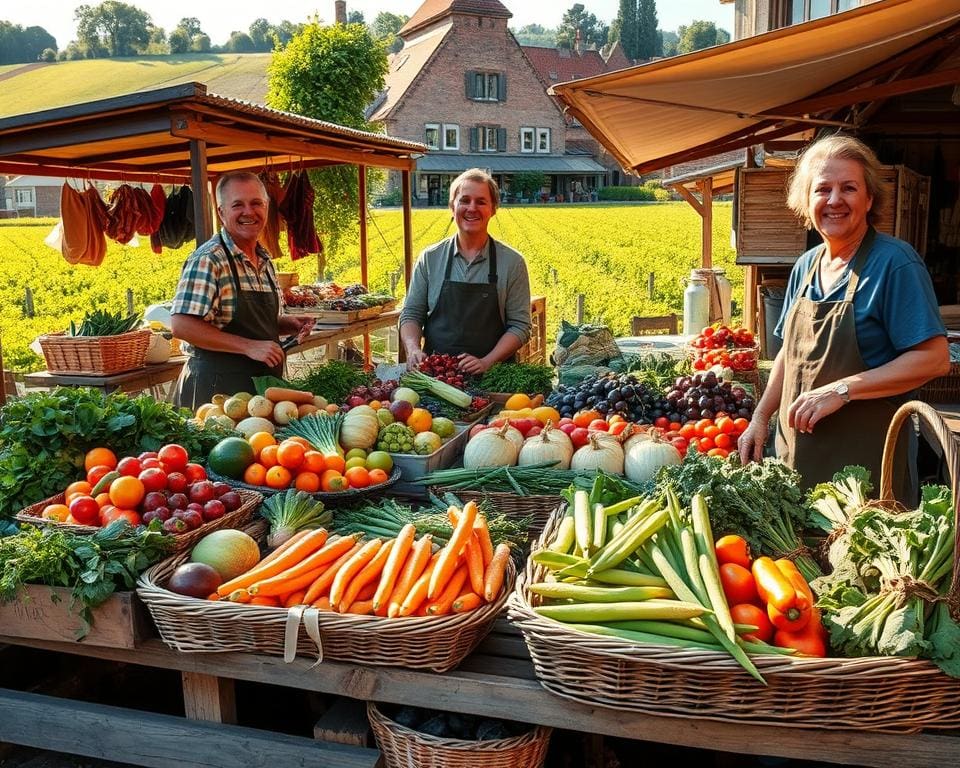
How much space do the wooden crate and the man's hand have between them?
6.56 ft

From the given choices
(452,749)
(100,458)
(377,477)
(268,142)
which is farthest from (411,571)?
(268,142)

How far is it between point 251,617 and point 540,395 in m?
2.39

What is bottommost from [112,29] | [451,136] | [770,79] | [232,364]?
A: [232,364]

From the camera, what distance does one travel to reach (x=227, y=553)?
2.58 metres

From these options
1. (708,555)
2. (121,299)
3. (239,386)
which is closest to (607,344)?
(239,386)

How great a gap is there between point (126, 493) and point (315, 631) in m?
0.86

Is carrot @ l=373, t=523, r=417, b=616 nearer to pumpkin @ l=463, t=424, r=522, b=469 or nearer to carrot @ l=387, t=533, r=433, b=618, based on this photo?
carrot @ l=387, t=533, r=433, b=618

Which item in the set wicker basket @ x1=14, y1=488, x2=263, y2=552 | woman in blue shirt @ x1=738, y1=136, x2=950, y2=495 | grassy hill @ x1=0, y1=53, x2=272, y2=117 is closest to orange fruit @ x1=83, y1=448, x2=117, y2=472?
wicker basket @ x1=14, y1=488, x2=263, y2=552

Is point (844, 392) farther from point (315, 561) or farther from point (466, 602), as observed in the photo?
point (315, 561)

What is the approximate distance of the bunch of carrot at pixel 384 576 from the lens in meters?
2.31

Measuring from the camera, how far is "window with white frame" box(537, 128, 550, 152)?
178 feet

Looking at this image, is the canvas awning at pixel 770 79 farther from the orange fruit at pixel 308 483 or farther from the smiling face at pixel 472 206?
the orange fruit at pixel 308 483

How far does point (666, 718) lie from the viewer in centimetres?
207

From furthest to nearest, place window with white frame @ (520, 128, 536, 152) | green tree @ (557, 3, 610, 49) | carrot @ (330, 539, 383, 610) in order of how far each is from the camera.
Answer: green tree @ (557, 3, 610, 49), window with white frame @ (520, 128, 536, 152), carrot @ (330, 539, 383, 610)
